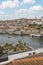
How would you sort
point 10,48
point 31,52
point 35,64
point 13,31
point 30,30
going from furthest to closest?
1. point 13,31
2. point 30,30
3. point 10,48
4. point 31,52
5. point 35,64

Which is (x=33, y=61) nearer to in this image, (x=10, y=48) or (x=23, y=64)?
(x=23, y=64)

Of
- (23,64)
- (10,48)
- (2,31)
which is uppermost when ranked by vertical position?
(23,64)

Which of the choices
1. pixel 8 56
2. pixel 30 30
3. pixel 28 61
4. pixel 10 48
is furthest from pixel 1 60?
pixel 30 30

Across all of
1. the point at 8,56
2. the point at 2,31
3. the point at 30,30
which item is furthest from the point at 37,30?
the point at 8,56

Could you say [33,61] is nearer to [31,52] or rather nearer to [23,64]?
[23,64]

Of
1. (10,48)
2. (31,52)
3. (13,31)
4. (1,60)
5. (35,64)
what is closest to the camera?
(35,64)

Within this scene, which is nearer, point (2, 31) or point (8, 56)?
point (8, 56)

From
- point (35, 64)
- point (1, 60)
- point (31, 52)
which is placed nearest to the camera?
point (35, 64)

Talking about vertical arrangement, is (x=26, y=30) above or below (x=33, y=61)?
below

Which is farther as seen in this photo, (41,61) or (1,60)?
(1,60)
